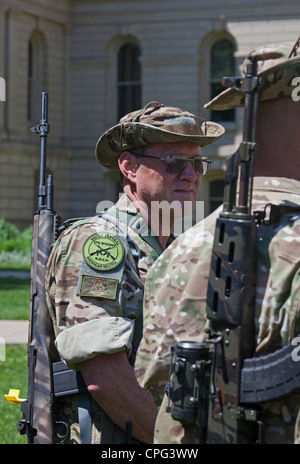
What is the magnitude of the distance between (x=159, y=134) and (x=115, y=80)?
29097mm

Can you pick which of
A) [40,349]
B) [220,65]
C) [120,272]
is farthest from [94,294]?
[220,65]

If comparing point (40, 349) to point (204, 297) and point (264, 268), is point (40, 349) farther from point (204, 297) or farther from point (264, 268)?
point (264, 268)

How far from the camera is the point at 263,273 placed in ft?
8.23

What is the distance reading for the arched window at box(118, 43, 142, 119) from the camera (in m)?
32.3

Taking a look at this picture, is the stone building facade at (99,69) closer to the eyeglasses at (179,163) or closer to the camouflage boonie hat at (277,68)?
the eyeglasses at (179,163)

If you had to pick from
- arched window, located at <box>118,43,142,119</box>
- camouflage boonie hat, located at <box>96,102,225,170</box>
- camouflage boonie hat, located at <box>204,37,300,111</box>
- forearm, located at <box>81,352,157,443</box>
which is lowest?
forearm, located at <box>81,352,157,443</box>

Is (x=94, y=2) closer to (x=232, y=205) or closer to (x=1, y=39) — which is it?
(x=1, y=39)

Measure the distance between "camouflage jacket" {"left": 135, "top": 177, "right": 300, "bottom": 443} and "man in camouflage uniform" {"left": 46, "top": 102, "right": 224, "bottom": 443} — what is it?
19.2 inches

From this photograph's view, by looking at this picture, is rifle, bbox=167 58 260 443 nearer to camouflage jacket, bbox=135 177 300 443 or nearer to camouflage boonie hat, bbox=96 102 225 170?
camouflage jacket, bbox=135 177 300 443

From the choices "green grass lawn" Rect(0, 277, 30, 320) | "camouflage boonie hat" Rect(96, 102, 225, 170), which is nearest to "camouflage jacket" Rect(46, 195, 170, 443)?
"camouflage boonie hat" Rect(96, 102, 225, 170)

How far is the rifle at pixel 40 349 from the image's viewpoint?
3.65m
